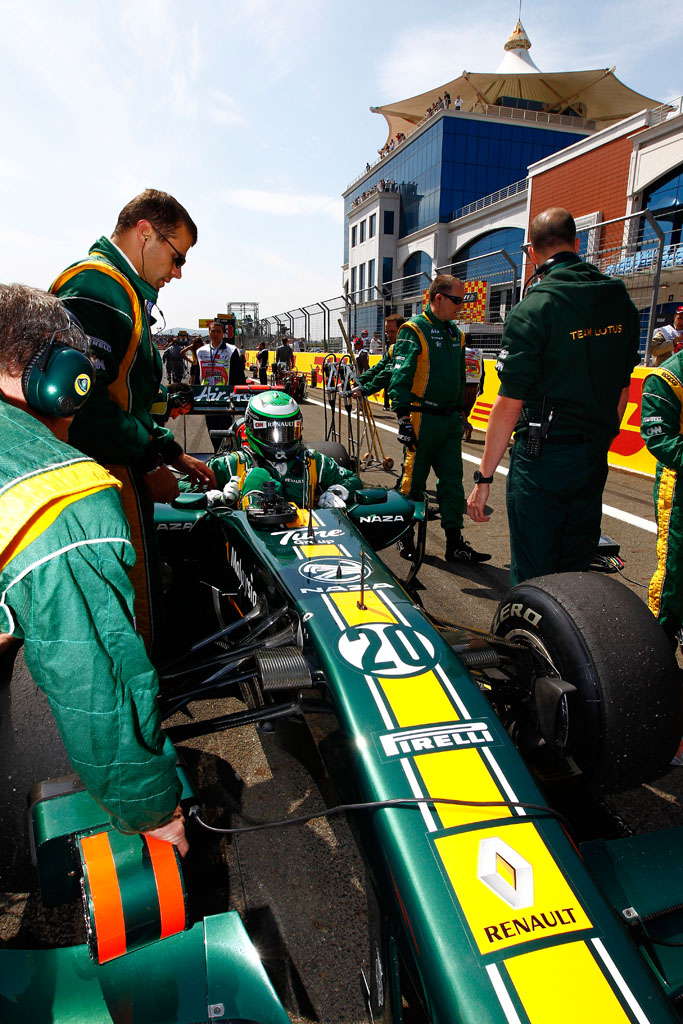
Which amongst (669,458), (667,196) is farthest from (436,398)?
(667,196)

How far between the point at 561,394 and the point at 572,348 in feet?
0.61

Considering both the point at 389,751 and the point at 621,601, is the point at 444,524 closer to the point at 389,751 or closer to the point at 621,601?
the point at 621,601

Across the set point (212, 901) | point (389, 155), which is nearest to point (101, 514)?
point (212, 901)

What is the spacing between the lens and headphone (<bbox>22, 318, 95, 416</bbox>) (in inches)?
48.1

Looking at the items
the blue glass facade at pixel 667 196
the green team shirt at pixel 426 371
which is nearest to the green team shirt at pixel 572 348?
the green team shirt at pixel 426 371

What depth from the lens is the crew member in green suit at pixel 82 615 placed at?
1.00 m

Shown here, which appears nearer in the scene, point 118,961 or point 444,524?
Result: point 118,961

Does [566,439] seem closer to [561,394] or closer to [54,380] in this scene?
[561,394]

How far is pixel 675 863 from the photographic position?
1.50m

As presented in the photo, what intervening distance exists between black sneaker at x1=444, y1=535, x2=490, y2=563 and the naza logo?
9.81ft

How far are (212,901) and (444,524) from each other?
11.6 ft

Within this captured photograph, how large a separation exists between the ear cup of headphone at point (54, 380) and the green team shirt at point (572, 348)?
1.83 metres

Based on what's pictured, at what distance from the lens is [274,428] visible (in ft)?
11.3

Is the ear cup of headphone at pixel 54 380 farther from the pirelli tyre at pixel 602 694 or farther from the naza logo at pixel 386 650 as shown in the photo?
the pirelli tyre at pixel 602 694
